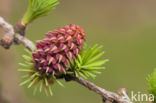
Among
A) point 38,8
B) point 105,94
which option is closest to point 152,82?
point 105,94

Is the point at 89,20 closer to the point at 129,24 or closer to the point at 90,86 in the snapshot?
the point at 129,24

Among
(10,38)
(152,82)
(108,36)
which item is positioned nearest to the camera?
(152,82)

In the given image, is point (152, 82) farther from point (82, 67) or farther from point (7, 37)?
point (7, 37)

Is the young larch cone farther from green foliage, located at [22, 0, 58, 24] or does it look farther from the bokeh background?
the bokeh background

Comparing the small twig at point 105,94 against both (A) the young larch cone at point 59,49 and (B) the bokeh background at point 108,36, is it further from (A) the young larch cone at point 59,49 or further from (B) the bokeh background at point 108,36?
(B) the bokeh background at point 108,36

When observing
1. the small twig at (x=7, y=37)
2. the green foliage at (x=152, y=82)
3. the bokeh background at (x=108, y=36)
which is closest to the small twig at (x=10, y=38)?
the small twig at (x=7, y=37)

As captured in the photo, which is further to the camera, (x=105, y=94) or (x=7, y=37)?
(x=7, y=37)
